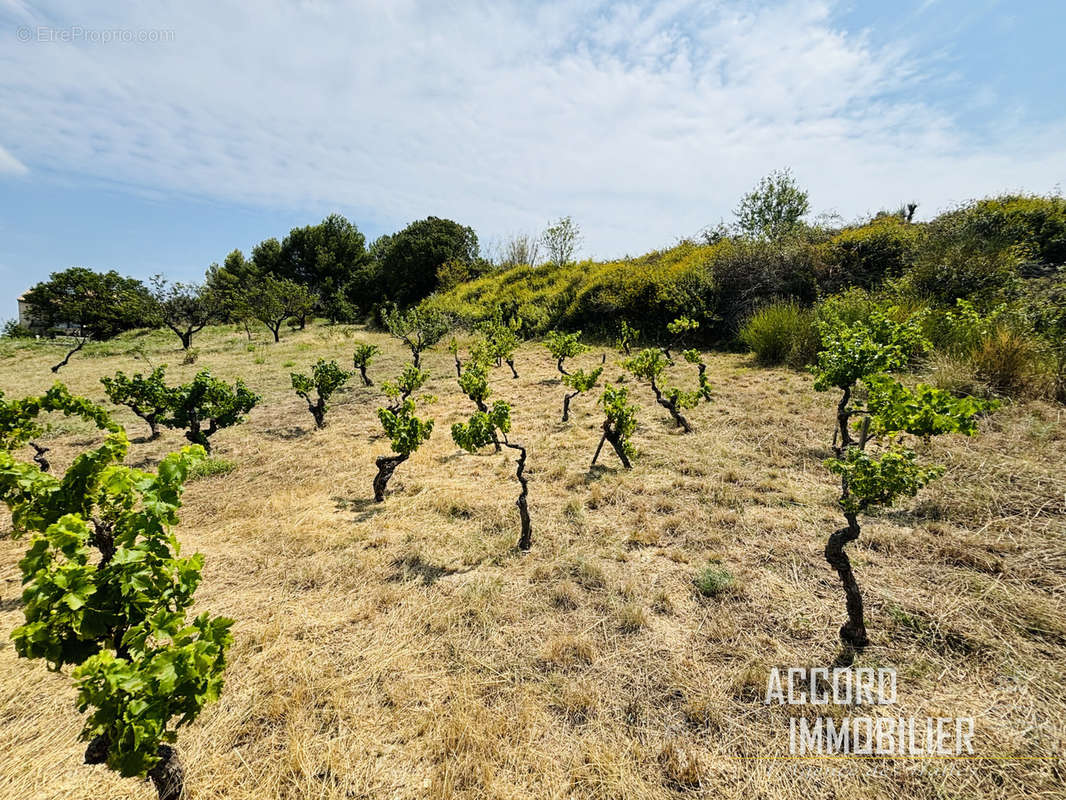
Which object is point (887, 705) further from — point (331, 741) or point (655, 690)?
point (331, 741)

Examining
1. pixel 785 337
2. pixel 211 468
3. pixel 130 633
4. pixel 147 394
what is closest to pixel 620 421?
pixel 130 633

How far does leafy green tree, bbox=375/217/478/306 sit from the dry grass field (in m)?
32.0

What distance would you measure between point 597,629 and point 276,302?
3168 centimetres

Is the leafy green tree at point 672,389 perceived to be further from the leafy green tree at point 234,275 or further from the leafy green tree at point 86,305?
the leafy green tree at point 86,305

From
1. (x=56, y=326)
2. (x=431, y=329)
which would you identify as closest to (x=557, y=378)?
(x=431, y=329)

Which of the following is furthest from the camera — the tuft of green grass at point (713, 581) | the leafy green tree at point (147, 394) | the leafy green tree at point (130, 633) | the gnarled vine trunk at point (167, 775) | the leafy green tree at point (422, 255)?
the leafy green tree at point (422, 255)

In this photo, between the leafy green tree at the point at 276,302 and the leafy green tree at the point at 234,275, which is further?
the leafy green tree at the point at 234,275

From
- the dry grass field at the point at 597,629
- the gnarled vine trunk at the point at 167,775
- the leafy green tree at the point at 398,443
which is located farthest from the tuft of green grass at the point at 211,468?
the gnarled vine trunk at the point at 167,775

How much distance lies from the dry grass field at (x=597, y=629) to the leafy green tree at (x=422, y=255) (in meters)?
32.0

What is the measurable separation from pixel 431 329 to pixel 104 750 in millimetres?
17097

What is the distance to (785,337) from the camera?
12867 mm

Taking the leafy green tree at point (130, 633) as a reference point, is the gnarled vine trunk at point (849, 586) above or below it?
below

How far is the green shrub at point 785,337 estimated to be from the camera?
12.5 metres

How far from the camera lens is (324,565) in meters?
4.95
